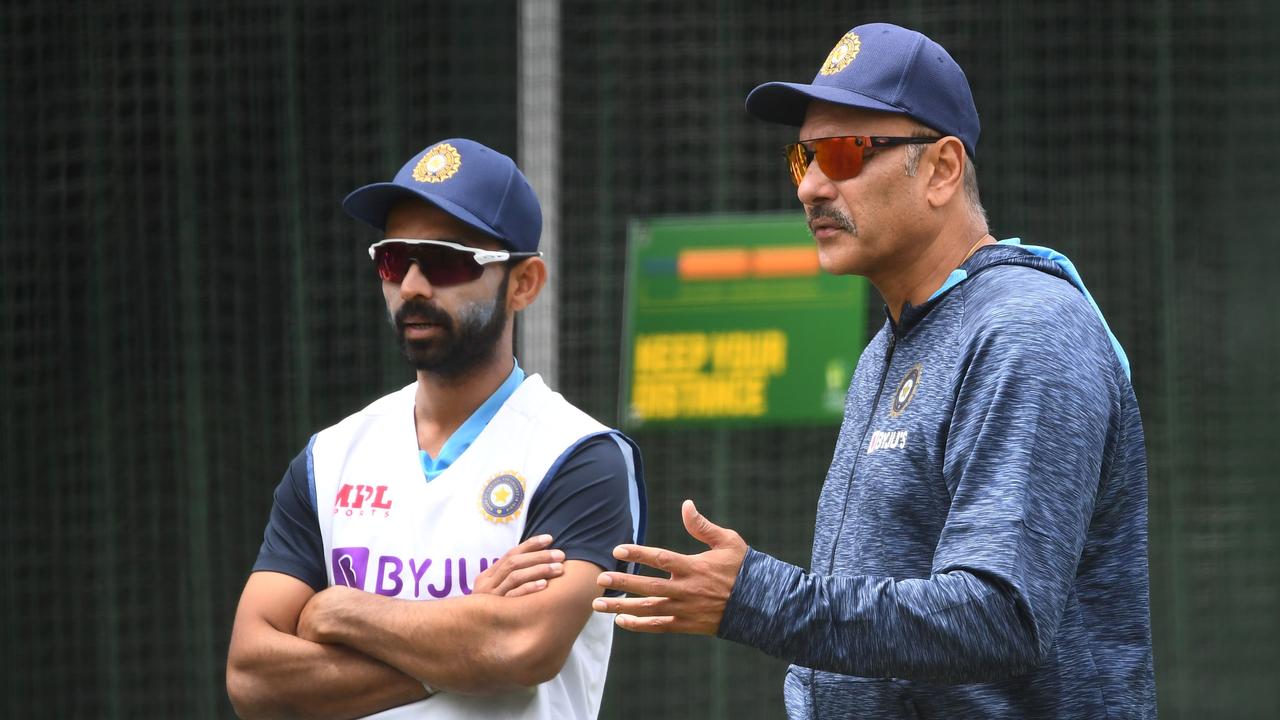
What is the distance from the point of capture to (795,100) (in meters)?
2.54

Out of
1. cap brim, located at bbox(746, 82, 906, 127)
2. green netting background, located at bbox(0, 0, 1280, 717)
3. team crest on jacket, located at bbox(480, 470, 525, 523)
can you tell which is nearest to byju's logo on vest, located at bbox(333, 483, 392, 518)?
team crest on jacket, located at bbox(480, 470, 525, 523)

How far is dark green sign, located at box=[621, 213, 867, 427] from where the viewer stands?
19.0 ft

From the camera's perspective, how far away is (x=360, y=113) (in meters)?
6.50

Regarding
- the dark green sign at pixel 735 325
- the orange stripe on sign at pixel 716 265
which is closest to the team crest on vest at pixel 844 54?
the dark green sign at pixel 735 325

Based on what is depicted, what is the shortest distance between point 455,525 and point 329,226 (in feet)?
12.5

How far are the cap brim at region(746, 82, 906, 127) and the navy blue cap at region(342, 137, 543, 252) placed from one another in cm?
77

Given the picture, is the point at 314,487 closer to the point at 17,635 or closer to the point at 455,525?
the point at 455,525

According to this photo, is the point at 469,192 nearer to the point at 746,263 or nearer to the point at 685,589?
the point at 685,589

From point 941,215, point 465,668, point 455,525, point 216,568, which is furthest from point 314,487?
point 216,568

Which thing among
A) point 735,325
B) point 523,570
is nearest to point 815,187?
point 523,570

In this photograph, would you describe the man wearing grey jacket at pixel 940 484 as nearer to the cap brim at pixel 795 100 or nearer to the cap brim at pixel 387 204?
the cap brim at pixel 795 100

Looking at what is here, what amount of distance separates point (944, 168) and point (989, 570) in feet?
2.53

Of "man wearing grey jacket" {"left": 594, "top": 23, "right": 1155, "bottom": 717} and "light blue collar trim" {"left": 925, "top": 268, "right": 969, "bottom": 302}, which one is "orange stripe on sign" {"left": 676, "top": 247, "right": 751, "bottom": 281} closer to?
"man wearing grey jacket" {"left": 594, "top": 23, "right": 1155, "bottom": 717}

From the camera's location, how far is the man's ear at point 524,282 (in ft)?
10.7
